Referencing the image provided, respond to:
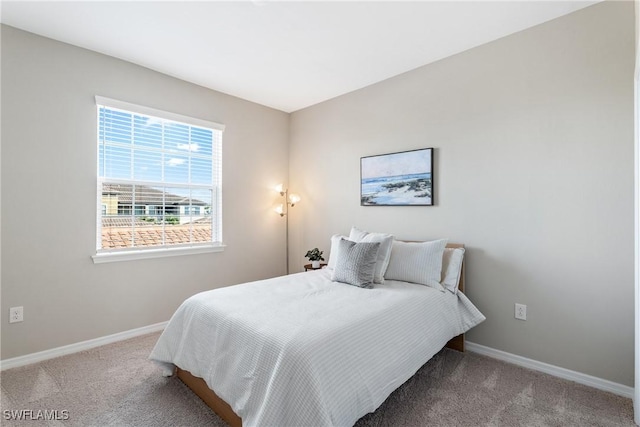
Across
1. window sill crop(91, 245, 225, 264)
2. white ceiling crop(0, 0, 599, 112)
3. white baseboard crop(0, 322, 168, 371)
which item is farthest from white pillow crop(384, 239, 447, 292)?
white baseboard crop(0, 322, 168, 371)

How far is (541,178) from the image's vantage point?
2.39 meters

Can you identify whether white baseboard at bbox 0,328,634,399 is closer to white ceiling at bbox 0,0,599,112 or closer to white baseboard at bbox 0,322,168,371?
white baseboard at bbox 0,322,168,371

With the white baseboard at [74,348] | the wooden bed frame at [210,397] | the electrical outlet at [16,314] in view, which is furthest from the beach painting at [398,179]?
Answer: the electrical outlet at [16,314]

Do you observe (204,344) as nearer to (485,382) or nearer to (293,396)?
(293,396)

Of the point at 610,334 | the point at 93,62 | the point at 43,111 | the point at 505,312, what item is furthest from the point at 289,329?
the point at 93,62

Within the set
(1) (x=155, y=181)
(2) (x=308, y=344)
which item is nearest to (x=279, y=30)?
(1) (x=155, y=181)

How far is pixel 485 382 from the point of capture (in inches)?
87.7

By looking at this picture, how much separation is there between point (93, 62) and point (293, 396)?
10.4 ft

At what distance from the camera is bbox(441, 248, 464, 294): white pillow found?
255 centimetres

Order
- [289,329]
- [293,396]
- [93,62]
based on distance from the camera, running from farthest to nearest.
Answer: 1. [93,62]
2. [289,329]
3. [293,396]

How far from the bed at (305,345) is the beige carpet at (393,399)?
0.23 m

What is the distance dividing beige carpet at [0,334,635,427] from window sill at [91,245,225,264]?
847 mm

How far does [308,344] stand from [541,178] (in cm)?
215

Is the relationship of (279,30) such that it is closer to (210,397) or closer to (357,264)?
(357,264)
